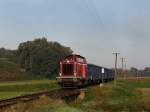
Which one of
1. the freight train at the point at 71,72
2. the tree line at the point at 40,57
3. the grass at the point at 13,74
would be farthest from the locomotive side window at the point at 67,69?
the tree line at the point at 40,57

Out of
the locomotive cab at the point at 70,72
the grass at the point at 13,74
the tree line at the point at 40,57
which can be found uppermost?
the tree line at the point at 40,57

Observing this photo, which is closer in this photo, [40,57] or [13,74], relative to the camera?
[13,74]

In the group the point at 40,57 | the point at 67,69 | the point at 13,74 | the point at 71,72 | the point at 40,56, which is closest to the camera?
the point at 71,72

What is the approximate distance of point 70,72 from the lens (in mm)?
58219

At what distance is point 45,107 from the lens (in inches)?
1159

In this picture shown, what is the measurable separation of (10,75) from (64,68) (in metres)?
73.1

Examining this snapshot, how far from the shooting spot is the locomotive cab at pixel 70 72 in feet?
187

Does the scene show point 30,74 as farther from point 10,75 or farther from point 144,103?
point 144,103

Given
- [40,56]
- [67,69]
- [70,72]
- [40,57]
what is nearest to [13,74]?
[40,57]

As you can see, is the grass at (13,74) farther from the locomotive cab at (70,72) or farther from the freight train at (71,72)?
the locomotive cab at (70,72)

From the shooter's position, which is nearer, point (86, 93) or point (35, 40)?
point (86, 93)

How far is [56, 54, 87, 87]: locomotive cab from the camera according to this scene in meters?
57.1

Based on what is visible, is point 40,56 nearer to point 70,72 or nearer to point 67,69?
point 67,69

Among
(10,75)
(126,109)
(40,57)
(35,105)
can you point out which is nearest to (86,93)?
(126,109)
